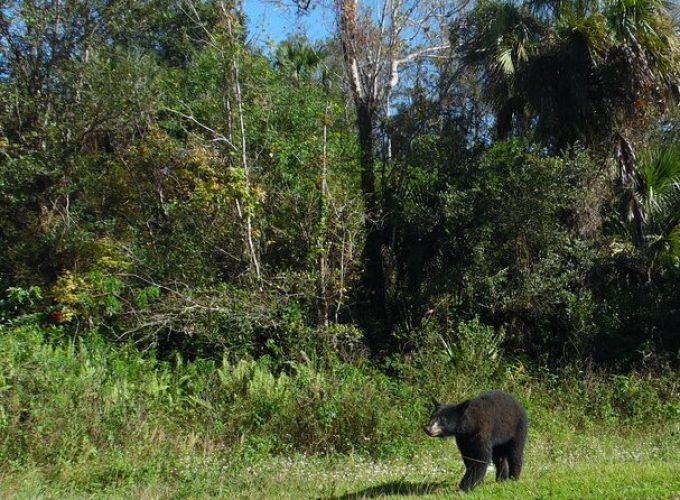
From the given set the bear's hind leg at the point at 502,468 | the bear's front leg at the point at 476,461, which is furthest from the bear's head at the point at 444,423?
the bear's hind leg at the point at 502,468

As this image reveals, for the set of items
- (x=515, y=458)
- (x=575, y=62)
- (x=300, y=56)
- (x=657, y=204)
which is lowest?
(x=515, y=458)

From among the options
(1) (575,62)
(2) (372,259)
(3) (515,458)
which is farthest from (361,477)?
(1) (575,62)

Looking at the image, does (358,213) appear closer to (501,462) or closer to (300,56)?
(501,462)

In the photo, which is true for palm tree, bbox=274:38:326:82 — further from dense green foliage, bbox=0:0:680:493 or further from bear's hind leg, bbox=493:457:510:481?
bear's hind leg, bbox=493:457:510:481

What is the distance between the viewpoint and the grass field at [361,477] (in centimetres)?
783

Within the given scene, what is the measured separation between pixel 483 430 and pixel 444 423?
0.42m

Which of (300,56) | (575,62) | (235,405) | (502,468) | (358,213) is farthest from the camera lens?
(300,56)

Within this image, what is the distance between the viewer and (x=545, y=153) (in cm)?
1703

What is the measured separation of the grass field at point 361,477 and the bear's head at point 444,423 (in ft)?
2.00

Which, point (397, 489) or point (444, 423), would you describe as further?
point (397, 489)

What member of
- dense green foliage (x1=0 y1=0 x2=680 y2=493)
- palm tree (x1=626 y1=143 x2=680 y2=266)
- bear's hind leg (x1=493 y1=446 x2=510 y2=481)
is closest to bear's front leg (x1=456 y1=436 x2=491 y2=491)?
bear's hind leg (x1=493 y1=446 x2=510 y2=481)

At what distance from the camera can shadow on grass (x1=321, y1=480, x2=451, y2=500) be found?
8367 mm

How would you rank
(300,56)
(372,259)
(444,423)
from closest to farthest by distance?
(444,423) < (372,259) < (300,56)

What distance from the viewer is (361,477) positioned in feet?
31.7
